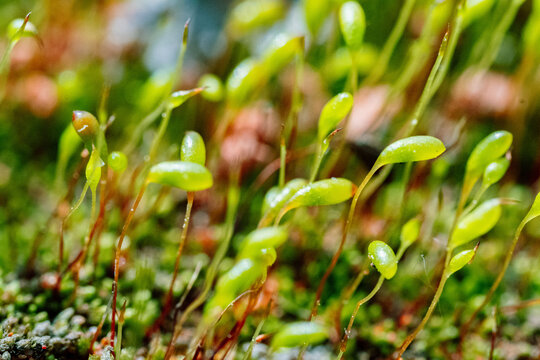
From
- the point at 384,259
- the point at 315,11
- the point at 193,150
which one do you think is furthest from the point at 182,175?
the point at 315,11

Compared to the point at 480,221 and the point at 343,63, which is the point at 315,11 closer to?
the point at 343,63

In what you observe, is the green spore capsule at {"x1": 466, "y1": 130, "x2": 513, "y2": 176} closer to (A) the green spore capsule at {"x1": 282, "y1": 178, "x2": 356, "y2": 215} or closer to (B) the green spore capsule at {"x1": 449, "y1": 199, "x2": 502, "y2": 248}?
(B) the green spore capsule at {"x1": 449, "y1": 199, "x2": 502, "y2": 248}

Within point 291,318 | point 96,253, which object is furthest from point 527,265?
point 96,253

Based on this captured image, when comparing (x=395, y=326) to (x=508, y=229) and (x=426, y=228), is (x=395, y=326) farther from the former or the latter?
(x=508, y=229)

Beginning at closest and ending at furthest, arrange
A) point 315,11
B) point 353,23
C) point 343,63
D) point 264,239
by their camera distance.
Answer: point 264,239 → point 353,23 → point 315,11 → point 343,63

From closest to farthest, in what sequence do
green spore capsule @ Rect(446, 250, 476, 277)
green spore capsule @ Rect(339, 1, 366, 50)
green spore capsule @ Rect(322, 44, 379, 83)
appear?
green spore capsule @ Rect(446, 250, 476, 277) < green spore capsule @ Rect(339, 1, 366, 50) < green spore capsule @ Rect(322, 44, 379, 83)

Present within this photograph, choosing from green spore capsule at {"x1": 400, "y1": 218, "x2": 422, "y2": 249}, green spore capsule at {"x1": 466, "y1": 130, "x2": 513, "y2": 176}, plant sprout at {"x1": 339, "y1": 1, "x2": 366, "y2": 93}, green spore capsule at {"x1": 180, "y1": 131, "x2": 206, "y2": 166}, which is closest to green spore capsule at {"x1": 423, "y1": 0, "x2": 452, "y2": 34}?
plant sprout at {"x1": 339, "y1": 1, "x2": 366, "y2": 93}

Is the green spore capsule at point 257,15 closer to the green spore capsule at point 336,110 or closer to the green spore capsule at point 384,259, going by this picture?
the green spore capsule at point 336,110
